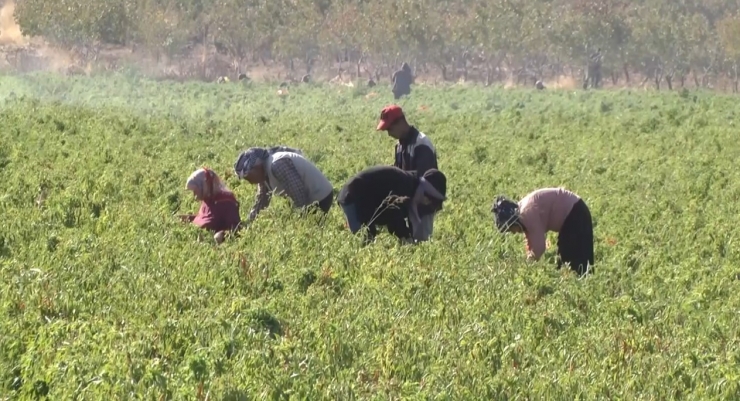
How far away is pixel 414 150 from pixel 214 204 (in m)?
1.78

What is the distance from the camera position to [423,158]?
1145 centimetres

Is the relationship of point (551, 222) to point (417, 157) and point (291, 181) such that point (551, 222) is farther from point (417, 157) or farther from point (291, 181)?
point (291, 181)

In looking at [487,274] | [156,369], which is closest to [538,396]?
[156,369]

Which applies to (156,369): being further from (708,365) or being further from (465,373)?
(708,365)

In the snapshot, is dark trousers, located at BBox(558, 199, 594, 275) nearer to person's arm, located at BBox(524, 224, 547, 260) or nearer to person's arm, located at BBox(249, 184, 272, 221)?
person's arm, located at BBox(524, 224, 547, 260)

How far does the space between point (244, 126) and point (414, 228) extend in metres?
19.6

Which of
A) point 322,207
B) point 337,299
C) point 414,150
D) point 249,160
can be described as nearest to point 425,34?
point 322,207

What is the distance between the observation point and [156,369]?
6.15 metres

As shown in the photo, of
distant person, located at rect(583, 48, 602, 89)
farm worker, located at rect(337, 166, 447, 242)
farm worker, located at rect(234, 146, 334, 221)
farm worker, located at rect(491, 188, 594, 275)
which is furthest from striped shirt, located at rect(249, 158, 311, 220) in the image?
distant person, located at rect(583, 48, 602, 89)

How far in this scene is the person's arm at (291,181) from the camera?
37.0 feet

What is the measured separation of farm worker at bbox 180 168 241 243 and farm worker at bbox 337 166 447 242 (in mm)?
953

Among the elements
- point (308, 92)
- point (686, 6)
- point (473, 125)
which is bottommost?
point (686, 6)

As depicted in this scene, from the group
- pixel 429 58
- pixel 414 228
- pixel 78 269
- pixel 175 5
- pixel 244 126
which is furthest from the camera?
pixel 175 5

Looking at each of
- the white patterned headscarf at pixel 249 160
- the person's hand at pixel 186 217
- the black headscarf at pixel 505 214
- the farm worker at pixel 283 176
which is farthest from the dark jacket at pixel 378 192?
the person's hand at pixel 186 217
